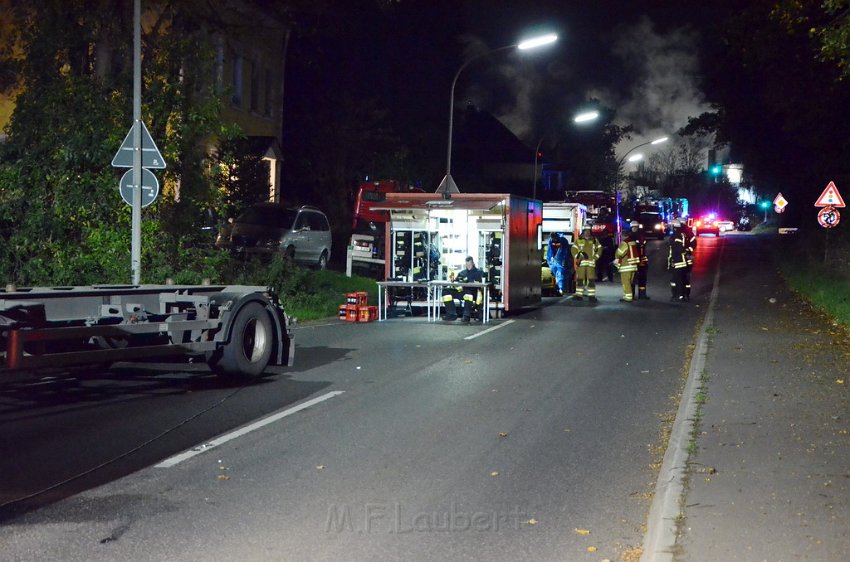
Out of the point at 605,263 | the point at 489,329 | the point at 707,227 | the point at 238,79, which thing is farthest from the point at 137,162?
the point at 707,227

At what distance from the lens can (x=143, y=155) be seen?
16.2 metres

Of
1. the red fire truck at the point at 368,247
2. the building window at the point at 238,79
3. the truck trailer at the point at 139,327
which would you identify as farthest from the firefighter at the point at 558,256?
the truck trailer at the point at 139,327

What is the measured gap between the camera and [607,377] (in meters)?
13.3

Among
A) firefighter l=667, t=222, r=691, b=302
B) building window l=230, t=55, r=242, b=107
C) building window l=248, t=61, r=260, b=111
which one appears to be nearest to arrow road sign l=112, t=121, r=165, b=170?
firefighter l=667, t=222, r=691, b=302

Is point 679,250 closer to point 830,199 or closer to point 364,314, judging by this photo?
point 830,199

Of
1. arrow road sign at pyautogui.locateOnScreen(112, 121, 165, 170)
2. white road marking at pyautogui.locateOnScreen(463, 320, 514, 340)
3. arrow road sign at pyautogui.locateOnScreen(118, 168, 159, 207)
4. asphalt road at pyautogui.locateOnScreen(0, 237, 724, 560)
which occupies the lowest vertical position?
asphalt road at pyautogui.locateOnScreen(0, 237, 724, 560)

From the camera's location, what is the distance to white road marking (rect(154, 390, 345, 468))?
8.27 meters

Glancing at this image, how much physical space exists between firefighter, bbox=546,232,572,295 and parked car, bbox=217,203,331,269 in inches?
260

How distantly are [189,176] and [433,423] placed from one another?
35.2ft

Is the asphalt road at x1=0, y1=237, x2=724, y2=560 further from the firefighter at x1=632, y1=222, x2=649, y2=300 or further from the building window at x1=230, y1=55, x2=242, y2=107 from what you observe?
the building window at x1=230, y1=55, x2=242, y2=107

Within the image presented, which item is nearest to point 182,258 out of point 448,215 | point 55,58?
point 55,58

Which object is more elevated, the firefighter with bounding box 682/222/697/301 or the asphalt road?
the firefighter with bounding box 682/222/697/301

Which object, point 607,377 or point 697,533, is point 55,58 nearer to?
point 607,377

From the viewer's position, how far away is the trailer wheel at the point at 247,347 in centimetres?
1217
